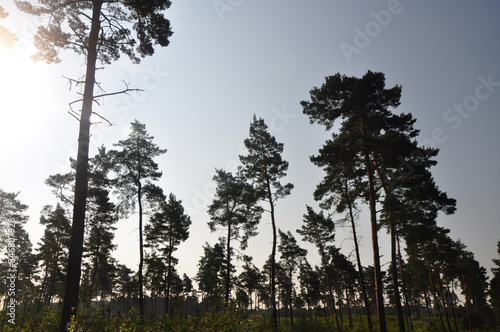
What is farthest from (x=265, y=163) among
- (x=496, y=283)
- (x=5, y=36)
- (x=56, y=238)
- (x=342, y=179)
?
(x=496, y=283)

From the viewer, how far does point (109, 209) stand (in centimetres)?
2283

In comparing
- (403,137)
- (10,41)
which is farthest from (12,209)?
(403,137)

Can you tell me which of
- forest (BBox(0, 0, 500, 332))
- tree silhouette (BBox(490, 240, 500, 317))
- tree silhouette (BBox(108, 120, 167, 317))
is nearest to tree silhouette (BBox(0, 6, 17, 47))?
forest (BBox(0, 0, 500, 332))

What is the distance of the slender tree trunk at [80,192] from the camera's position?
5.91 metres

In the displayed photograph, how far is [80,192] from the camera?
6715 mm

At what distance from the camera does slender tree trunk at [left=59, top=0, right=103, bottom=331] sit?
5.91 m

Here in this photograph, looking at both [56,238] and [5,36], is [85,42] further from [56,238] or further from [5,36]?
[56,238]

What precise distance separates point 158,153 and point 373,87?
16.5 meters

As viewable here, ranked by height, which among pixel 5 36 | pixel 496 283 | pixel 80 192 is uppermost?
pixel 5 36

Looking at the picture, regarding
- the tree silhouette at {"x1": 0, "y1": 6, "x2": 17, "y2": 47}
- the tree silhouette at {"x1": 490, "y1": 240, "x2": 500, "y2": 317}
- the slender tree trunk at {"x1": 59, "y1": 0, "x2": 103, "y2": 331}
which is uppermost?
the tree silhouette at {"x1": 0, "y1": 6, "x2": 17, "y2": 47}

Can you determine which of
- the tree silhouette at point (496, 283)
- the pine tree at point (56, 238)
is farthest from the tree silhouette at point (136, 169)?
the tree silhouette at point (496, 283)

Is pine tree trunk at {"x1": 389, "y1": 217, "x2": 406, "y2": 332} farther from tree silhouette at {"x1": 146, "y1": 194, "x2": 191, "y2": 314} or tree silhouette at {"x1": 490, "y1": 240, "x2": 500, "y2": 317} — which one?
tree silhouette at {"x1": 490, "y1": 240, "x2": 500, "y2": 317}

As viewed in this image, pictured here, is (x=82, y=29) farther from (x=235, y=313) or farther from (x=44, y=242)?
(x=44, y=242)

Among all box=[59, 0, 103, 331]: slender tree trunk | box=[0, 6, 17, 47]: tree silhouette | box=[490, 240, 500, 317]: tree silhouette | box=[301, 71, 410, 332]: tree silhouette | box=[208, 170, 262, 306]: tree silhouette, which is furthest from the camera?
box=[490, 240, 500, 317]: tree silhouette
